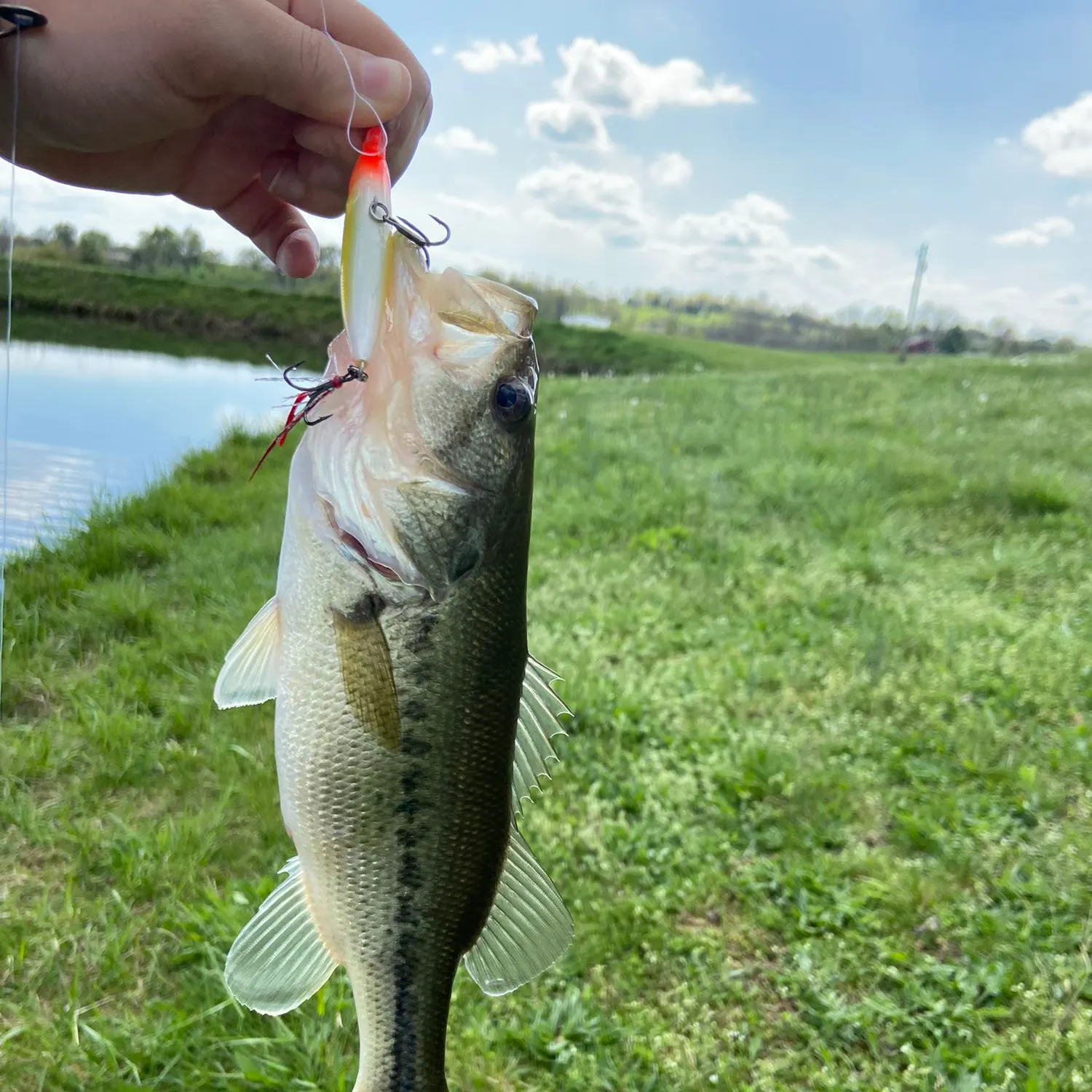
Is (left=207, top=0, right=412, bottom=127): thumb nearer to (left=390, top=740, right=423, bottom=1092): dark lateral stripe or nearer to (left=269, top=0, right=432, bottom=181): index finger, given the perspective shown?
(left=269, top=0, right=432, bottom=181): index finger

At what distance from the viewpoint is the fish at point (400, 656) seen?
4.52ft

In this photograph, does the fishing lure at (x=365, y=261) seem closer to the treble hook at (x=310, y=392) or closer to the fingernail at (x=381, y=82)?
the treble hook at (x=310, y=392)

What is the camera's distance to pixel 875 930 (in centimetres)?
327

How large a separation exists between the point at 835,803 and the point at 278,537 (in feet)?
13.4

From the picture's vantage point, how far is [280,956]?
4.75 ft

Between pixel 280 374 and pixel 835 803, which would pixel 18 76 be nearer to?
pixel 280 374

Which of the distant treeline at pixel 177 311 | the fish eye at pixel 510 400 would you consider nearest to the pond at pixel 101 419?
the fish eye at pixel 510 400

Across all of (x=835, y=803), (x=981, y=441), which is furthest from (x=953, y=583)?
(x=981, y=441)

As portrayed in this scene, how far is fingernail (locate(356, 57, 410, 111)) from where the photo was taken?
1.55 meters

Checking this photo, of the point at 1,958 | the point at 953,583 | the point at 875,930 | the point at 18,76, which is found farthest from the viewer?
the point at 953,583

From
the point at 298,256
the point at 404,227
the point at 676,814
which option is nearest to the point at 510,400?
the point at 404,227

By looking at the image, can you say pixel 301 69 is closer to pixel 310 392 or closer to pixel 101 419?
pixel 310 392

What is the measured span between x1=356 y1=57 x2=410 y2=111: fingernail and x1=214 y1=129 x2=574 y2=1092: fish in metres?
0.29

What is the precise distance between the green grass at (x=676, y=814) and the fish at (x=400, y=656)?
129 cm
